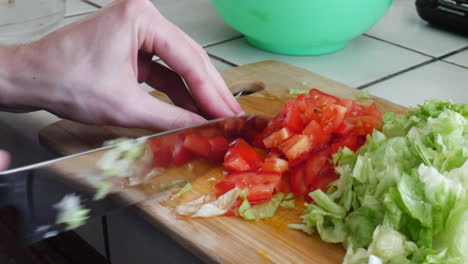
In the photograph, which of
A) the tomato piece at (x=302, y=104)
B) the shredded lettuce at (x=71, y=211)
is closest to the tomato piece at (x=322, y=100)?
the tomato piece at (x=302, y=104)

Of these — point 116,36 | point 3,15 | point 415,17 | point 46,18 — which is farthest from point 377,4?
point 3,15

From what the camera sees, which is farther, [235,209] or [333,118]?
[333,118]

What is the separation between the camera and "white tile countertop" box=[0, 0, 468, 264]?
3.58ft

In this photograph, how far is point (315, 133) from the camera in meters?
1.13

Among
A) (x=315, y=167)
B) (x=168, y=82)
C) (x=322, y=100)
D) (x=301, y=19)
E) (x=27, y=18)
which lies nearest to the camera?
(x=315, y=167)

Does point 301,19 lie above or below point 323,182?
above

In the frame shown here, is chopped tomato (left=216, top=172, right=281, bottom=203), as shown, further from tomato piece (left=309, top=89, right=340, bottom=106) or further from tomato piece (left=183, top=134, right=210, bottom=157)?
tomato piece (left=309, top=89, right=340, bottom=106)

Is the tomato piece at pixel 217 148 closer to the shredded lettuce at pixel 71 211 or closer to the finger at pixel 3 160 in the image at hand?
the shredded lettuce at pixel 71 211

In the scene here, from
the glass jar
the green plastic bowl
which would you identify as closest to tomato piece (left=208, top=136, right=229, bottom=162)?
the green plastic bowl

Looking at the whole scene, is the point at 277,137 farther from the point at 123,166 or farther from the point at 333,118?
the point at 123,166

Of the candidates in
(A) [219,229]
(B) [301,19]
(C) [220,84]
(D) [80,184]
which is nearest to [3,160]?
(D) [80,184]

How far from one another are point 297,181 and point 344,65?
67 cm

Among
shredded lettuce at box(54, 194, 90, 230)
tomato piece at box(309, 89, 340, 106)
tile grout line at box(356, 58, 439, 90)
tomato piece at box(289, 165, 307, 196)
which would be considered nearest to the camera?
shredded lettuce at box(54, 194, 90, 230)

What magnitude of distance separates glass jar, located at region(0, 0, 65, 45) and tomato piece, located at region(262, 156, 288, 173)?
100 centimetres
